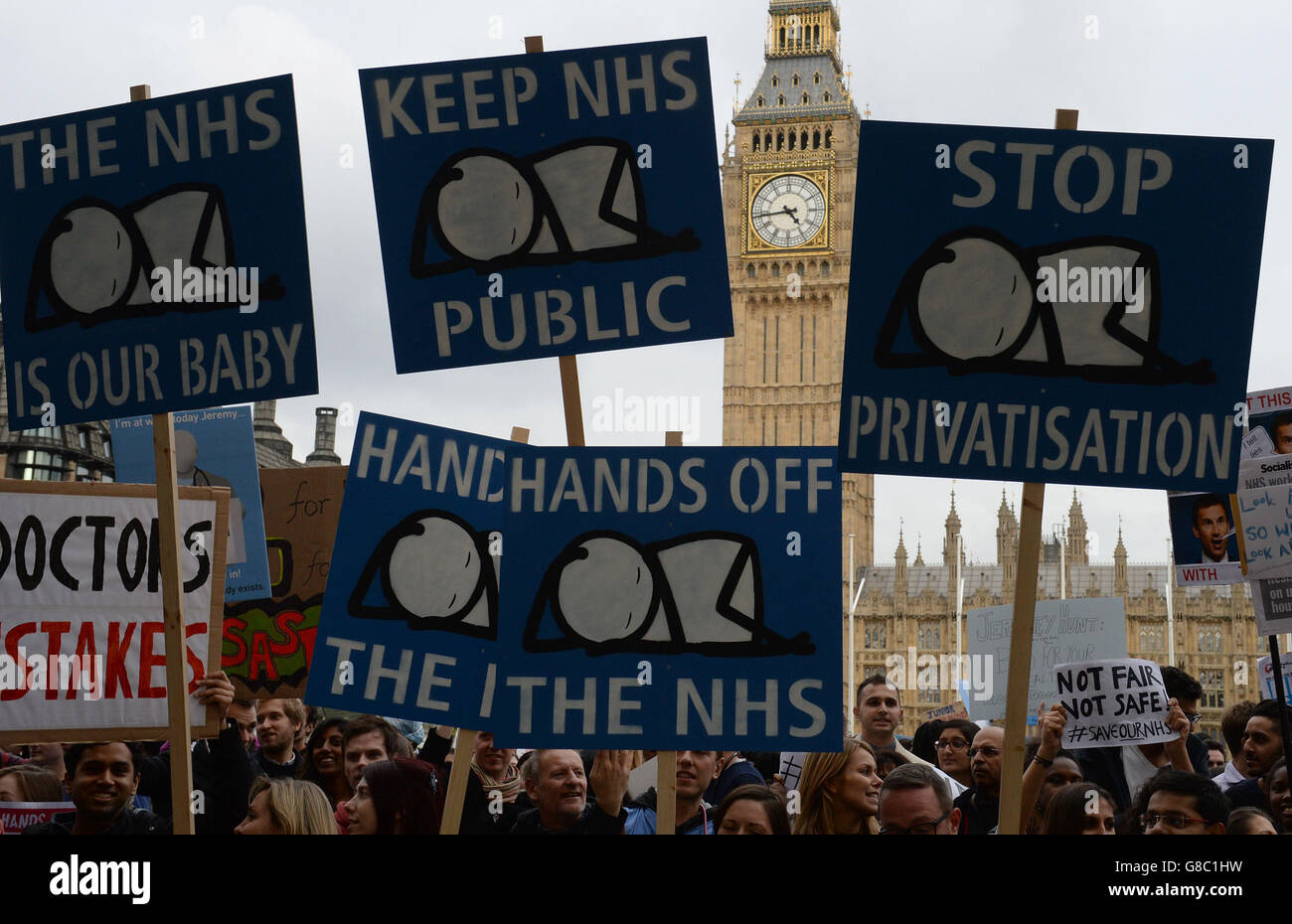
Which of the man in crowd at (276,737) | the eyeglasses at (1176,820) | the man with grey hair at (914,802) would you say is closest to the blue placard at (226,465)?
the man in crowd at (276,737)

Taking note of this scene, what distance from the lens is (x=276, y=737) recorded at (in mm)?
5766

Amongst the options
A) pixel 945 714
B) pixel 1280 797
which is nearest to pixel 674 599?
pixel 1280 797

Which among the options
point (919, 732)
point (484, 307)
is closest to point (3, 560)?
point (484, 307)

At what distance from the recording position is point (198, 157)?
152 inches

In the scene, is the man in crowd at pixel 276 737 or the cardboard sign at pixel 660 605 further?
the man in crowd at pixel 276 737

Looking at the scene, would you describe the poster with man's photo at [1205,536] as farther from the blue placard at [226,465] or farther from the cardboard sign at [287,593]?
the blue placard at [226,465]

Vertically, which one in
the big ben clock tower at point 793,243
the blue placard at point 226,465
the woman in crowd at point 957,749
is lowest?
the woman in crowd at point 957,749

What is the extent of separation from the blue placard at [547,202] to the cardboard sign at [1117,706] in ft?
8.62

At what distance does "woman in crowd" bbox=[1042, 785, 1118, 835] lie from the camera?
3.91 metres

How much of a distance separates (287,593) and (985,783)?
308 centimetres

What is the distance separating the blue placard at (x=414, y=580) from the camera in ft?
12.5

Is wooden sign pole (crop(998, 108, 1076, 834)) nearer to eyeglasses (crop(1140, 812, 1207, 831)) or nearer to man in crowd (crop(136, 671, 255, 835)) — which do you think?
eyeglasses (crop(1140, 812, 1207, 831))

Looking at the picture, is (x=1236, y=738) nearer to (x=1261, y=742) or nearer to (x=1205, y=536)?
(x=1261, y=742)

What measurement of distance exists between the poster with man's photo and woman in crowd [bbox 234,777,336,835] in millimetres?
3940
